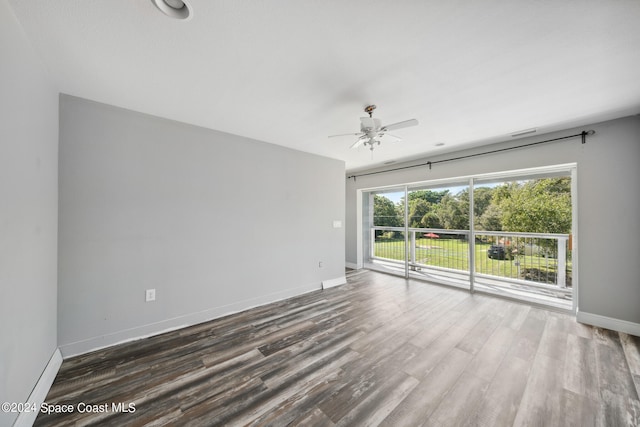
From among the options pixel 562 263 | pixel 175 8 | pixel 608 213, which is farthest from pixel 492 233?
pixel 175 8

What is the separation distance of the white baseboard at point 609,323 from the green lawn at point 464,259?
0.77m

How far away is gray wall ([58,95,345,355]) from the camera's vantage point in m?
2.12

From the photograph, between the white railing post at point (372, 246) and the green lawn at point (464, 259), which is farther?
the white railing post at point (372, 246)

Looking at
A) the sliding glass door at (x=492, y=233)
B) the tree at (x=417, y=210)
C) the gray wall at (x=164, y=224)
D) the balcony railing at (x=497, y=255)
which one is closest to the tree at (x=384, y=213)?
the sliding glass door at (x=492, y=233)

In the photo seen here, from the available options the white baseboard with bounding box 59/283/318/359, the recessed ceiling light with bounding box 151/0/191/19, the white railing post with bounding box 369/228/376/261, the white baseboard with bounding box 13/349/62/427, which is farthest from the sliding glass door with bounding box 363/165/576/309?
the white baseboard with bounding box 13/349/62/427

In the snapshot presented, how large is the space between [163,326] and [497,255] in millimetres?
5103

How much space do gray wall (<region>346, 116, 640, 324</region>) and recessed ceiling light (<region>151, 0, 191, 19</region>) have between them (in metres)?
4.29

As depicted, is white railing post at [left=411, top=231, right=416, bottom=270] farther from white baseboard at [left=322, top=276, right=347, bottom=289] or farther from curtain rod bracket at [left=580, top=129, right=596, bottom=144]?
curtain rod bracket at [left=580, top=129, right=596, bottom=144]

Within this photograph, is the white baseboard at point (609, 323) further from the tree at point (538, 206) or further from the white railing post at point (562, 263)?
the tree at point (538, 206)

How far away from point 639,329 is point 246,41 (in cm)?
481

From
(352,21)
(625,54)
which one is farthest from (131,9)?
(625,54)

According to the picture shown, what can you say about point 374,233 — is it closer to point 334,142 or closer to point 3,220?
point 334,142

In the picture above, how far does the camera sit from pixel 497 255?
394 centimetres

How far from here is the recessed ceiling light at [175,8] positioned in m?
1.20
